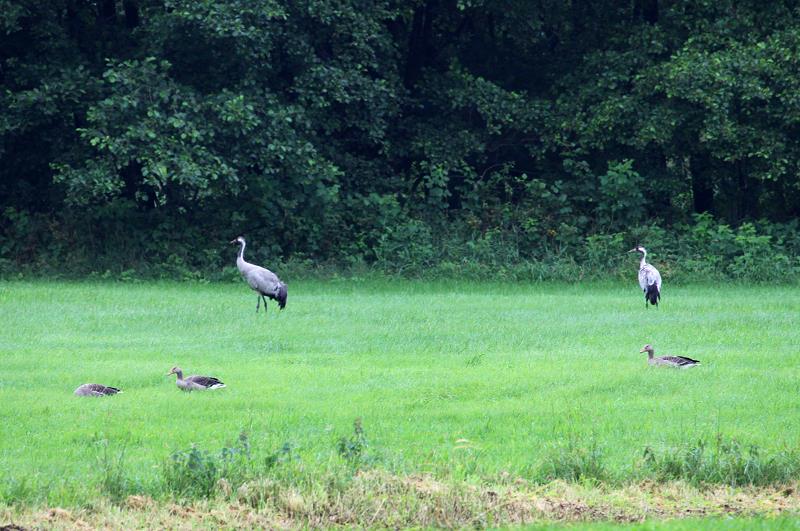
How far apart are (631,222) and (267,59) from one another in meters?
10.2

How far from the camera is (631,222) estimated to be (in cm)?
3012

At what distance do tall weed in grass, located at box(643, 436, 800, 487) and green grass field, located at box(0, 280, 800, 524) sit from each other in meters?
0.22

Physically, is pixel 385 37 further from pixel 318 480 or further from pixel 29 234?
pixel 318 480

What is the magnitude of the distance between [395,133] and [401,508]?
78.3ft

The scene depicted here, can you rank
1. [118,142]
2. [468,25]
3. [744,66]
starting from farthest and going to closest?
1. [468,25]
2. [744,66]
3. [118,142]

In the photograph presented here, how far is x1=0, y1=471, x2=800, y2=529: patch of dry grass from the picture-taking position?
8.29 metres

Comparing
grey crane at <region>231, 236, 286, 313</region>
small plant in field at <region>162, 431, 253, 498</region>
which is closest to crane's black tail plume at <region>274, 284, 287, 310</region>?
grey crane at <region>231, 236, 286, 313</region>

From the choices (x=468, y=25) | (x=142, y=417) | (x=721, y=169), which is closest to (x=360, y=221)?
(x=468, y=25)

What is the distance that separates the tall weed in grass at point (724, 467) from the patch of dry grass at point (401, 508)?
0.28 m

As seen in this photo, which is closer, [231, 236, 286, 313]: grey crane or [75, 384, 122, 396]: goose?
[75, 384, 122, 396]: goose

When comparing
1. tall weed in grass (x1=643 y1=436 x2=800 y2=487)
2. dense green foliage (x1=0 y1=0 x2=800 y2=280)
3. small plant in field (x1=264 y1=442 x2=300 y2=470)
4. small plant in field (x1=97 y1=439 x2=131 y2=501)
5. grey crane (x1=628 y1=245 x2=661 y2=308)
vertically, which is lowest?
small plant in field (x1=97 y1=439 x2=131 y2=501)

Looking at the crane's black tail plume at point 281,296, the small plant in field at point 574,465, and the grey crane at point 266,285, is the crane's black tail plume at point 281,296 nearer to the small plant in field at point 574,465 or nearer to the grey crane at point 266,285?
the grey crane at point 266,285

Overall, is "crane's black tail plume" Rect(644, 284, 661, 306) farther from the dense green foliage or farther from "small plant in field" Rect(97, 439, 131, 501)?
"small plant in field" Rect(97, 439, 131, 501)

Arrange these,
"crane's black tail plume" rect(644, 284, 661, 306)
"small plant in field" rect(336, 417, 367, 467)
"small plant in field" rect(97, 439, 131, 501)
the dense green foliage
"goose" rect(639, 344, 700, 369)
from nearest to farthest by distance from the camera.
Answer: "small plant in field" rect(97, 439, 131, 501)
"small plant in field" rect(336, 417, 367, 467)
"goose" rect(639, 344, 700, 369)
"crane's black tail plume" rect(644, 284, 661, 306)
the dense green foliage
